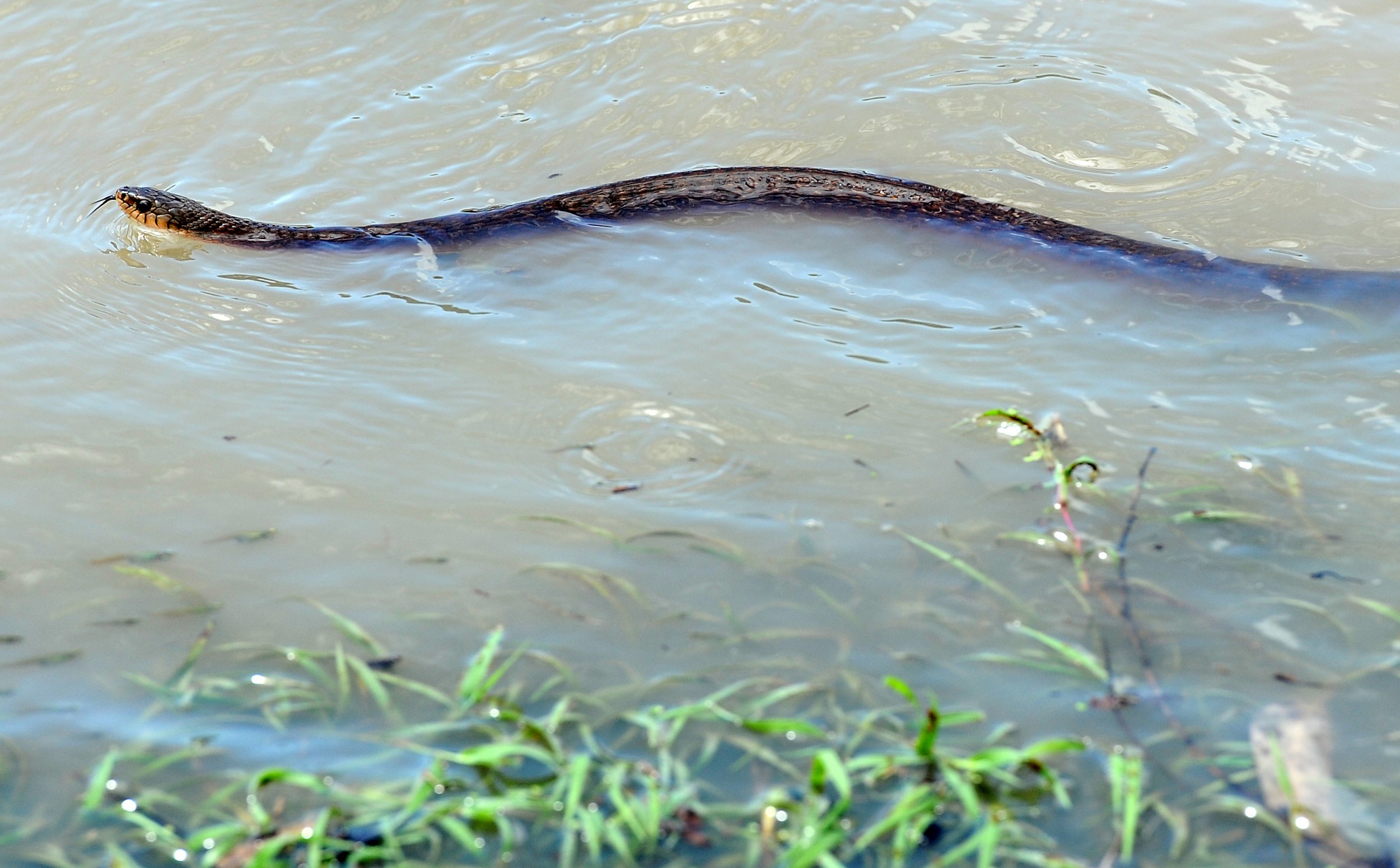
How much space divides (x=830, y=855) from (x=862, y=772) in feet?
0.68

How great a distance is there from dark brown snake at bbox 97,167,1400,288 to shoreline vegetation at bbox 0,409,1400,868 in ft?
8.60

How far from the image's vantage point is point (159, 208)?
4.79 metres

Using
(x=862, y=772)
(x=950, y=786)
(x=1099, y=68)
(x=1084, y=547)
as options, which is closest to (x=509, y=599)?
(x=862, y=772)

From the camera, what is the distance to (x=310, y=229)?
4.71m

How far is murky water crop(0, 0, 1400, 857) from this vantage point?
2.48 meters

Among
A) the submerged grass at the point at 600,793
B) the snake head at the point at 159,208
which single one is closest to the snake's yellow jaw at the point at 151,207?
the snake head at the point at 159,208

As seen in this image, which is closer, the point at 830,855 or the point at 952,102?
the point at 830,855

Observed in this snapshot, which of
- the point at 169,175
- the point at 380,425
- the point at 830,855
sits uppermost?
the point at 169,175

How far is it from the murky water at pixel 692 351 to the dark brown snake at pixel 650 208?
0.46ft

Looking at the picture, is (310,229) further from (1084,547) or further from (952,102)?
(1084,547)

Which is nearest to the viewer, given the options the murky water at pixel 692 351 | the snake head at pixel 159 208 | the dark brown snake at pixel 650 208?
the murky water at pixel 692 351

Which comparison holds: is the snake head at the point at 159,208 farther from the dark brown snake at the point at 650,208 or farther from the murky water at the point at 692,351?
the murky water at the point at 692,351

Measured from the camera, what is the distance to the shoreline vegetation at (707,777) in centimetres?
194

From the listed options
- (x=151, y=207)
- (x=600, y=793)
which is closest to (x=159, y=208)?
(x=151, y=207)
